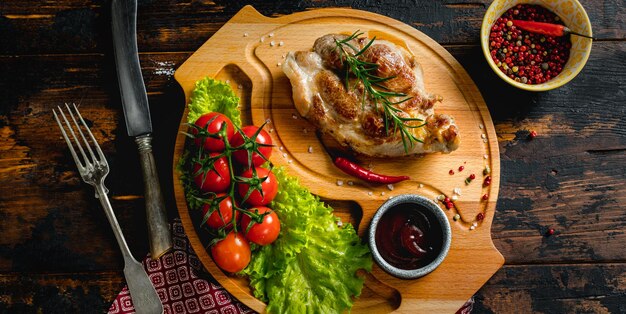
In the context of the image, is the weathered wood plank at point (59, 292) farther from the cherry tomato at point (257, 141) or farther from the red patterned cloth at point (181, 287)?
the cherry tomato at point (257, 141)

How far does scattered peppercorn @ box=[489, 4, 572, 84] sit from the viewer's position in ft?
9.86

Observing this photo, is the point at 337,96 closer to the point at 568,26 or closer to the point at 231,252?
the point at 231,252

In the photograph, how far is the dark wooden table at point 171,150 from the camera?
3088mm

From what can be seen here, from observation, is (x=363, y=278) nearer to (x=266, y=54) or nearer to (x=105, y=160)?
(x=266, y=54)

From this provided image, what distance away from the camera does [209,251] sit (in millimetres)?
2922

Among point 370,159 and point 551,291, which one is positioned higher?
point 370,159

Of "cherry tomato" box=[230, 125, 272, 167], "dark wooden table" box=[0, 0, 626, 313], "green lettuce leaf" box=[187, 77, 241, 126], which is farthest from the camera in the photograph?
"dark wooden table" box=[0, 0, 626, 313]

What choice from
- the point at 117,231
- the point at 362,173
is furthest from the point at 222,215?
the point at 362,173

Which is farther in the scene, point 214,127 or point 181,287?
point 181,287

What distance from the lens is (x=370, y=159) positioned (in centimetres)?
300

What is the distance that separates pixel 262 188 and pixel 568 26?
6.30 feet

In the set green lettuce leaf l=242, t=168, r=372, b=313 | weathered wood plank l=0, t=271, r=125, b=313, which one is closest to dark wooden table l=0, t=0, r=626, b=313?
weathered wood plank l=0, t=271, r=125, b=313

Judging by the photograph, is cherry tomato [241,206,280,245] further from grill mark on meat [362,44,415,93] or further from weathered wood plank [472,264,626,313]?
weathered wood plank [472,264,626,313]

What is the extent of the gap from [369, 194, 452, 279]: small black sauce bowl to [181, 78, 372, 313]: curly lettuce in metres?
0.09
